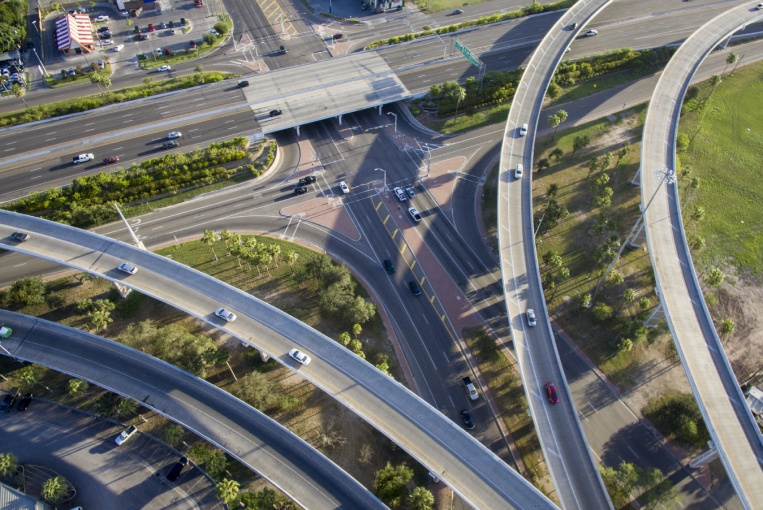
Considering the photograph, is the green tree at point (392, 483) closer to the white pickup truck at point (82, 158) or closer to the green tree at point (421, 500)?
the green tree at point (421, 500)

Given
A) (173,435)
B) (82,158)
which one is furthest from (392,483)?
(82,158)

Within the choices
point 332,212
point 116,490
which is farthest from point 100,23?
point 116,490

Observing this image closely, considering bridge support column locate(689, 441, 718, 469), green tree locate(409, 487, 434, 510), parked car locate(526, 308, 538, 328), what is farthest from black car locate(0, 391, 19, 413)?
bridge support column locate(689, 441, 718, 469)

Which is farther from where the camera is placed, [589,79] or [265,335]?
[589,79]

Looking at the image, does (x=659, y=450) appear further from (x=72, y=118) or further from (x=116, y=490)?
(x=72, y=118)

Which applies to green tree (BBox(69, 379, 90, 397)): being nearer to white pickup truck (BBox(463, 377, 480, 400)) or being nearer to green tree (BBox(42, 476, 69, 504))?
green tree (BBox(42, 476, 69, 504))

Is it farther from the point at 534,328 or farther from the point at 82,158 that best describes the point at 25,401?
the point at 534,328
